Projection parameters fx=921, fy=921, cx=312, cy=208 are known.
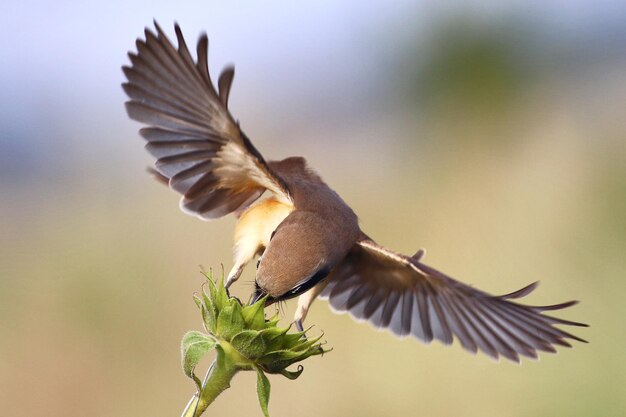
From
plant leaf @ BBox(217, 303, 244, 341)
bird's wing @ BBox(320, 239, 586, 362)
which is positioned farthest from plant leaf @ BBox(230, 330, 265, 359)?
bird's wing @ BBox(320, 239, 586, 362)

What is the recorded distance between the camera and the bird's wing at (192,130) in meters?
3.12

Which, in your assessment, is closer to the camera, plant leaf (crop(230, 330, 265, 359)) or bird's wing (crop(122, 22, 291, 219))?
plant leaf (crop(230, 330, 265, 359))

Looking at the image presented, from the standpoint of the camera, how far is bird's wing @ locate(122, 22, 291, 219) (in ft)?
10.2

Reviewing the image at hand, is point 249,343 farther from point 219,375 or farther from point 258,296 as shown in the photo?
point 258,296

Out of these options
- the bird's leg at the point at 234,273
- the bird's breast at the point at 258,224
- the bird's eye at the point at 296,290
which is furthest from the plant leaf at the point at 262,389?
the bird's breast at the point at 258,224

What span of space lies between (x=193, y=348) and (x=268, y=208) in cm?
104

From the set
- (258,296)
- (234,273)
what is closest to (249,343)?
(258,296)

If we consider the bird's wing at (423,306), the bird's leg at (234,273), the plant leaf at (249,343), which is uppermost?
the bird's leg at (234,273)

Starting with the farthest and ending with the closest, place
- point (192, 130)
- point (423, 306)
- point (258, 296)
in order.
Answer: point (423, 306)
point (192, 130)
point (258, 296)

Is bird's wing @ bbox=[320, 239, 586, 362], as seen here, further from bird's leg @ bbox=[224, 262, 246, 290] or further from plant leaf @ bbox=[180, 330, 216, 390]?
plant leaf @ bbox=[180, 330, 216, 390]

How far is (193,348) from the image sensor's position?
2.49m

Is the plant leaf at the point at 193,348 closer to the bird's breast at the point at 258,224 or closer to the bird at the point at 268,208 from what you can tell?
the bird at the point at 268,208

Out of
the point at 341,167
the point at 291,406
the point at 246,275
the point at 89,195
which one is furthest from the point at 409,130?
the point at 291,406

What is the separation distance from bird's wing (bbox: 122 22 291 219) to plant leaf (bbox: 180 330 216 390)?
84 cm
